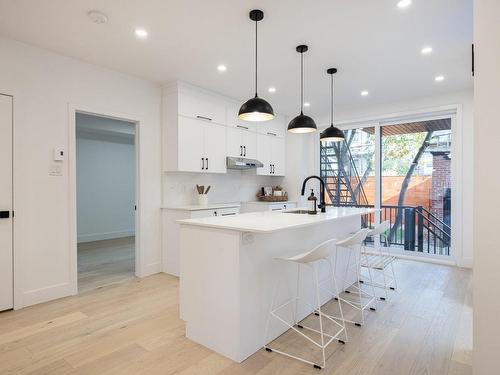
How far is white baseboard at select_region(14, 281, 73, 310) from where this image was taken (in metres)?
3.04

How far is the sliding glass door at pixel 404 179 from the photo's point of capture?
4.90m

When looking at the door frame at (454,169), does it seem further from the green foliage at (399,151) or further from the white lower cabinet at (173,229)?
the white lower cabinet at (173,229)

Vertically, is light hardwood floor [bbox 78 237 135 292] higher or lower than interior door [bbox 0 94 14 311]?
lower

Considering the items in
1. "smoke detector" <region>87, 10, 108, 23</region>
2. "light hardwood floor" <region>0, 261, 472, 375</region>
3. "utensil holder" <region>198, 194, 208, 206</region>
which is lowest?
"light hardwood floor" <region>0, 261, 472, 375</region>

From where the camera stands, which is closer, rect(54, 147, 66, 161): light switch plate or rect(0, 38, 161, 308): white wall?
rect(0, 38, 161, 308): white wall

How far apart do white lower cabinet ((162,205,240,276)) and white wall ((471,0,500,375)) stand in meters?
3.27

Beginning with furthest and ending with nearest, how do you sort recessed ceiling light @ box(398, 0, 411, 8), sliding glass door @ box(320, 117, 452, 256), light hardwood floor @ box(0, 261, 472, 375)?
sliding glass door @ box(320, 117, 452, 256)
recessed ceiling light @ box(398, 0, 411, 8)
light hardwood floor @ box(0, 261, 472, 375)

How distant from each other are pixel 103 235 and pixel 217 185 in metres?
3.44

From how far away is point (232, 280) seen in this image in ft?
6.99

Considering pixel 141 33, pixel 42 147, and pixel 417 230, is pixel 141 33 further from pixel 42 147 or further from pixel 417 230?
pixel 417 230

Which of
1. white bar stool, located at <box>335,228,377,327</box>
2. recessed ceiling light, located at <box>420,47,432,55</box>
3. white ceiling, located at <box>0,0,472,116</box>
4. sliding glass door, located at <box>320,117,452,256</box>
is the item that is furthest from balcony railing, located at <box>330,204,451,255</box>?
recessed ceiling light, located at <box>420,47,432,55</box>

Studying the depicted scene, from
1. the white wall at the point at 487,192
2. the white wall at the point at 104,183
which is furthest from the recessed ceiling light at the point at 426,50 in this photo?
the white wall at the point at 104,183

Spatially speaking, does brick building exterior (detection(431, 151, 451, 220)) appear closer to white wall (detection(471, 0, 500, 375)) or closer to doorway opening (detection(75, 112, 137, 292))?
white wall (detection(471, 0, 500, 375))

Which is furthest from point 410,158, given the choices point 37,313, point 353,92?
point 37,313
